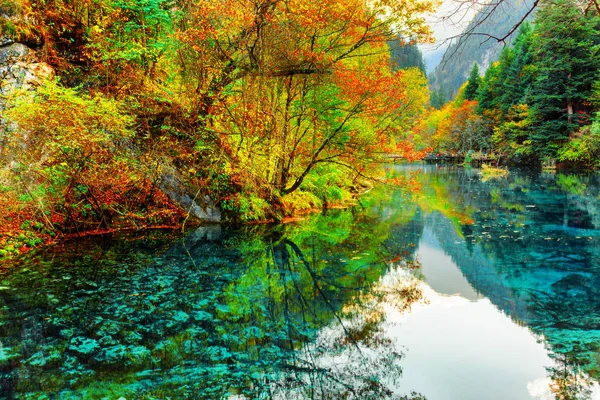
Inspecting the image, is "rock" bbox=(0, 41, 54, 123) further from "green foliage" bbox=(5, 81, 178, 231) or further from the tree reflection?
the tree reflection

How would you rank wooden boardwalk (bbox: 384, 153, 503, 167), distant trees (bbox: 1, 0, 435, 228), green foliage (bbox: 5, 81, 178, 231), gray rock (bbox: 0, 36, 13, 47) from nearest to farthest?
green foliage (bbox: 5, 81, 178, 231), gray rock (bbox: 0, 36, 13, 47), distant trees (bbox: 1, 0, 435, 228), wooden boardwalk (bbox: 384, 153, 503, 167)

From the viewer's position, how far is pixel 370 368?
464 cm

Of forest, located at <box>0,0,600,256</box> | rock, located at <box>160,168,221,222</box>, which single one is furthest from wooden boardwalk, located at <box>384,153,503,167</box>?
rock, located at <box>160,168,221,222</box>

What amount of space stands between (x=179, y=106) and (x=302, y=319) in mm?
8783

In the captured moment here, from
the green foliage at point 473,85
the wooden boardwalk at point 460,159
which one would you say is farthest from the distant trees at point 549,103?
the green foliage at point 473,85

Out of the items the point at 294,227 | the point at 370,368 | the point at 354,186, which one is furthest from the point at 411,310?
the point at 354,186

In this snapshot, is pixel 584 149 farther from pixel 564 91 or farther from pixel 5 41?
pixel 5 41

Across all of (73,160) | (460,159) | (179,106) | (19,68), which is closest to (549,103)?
(460,159)

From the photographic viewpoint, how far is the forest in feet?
30.5

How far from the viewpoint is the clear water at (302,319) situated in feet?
13.7

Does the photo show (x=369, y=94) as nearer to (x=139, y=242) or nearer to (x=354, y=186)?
(x=139, y=242)

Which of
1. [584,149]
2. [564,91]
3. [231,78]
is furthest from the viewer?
[564,91]

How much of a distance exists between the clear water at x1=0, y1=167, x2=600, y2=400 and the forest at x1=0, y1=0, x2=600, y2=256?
5.08 ft

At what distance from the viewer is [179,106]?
12227mm
